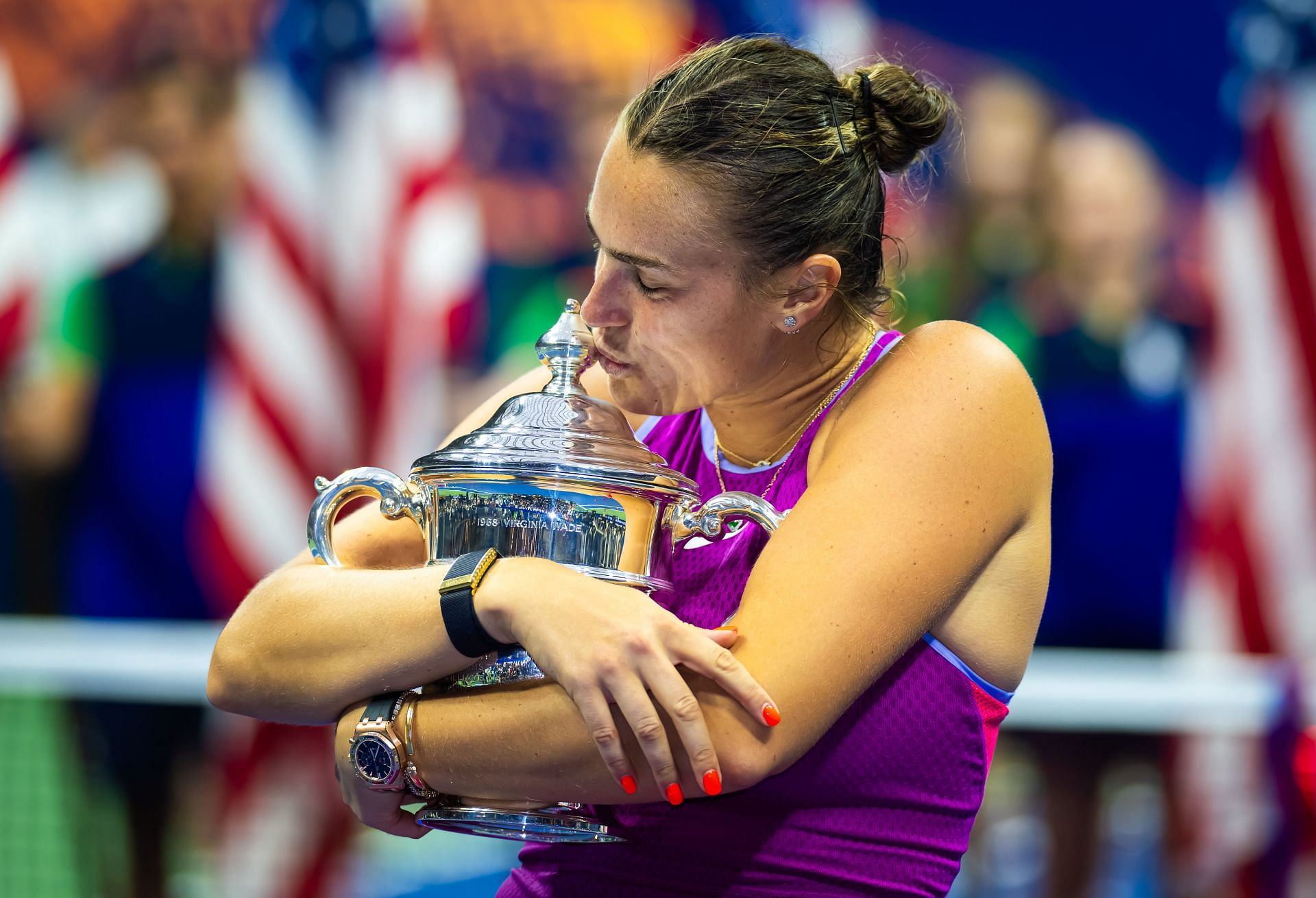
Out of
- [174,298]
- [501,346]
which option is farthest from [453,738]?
[174,298]

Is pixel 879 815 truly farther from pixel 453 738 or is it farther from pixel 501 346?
pixel 501 346

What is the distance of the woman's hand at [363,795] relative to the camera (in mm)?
1119

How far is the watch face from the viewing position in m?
1.10

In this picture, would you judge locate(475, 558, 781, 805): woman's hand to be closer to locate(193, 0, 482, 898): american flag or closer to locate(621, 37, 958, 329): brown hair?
locate(621, 37, 958, 329): brown hair

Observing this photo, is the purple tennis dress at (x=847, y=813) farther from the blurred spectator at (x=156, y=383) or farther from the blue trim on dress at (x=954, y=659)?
the blurred spectator at (x=156, y=383)

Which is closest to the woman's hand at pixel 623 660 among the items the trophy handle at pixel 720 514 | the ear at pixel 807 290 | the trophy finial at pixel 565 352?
the trophy handle at pixel 720 514

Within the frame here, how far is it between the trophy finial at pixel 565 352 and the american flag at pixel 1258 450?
2.46 m

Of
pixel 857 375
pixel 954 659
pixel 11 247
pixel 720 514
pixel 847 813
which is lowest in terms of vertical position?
pixel 847 813

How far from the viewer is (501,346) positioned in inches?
145

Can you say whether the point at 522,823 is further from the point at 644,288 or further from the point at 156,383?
the point at 156,383

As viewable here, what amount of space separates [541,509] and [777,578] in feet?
0.65

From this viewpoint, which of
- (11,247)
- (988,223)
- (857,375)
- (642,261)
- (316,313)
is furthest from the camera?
(11,247)

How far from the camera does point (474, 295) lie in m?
3.70

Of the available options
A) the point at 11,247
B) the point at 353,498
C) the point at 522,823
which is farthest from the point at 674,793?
the point at 11,247
